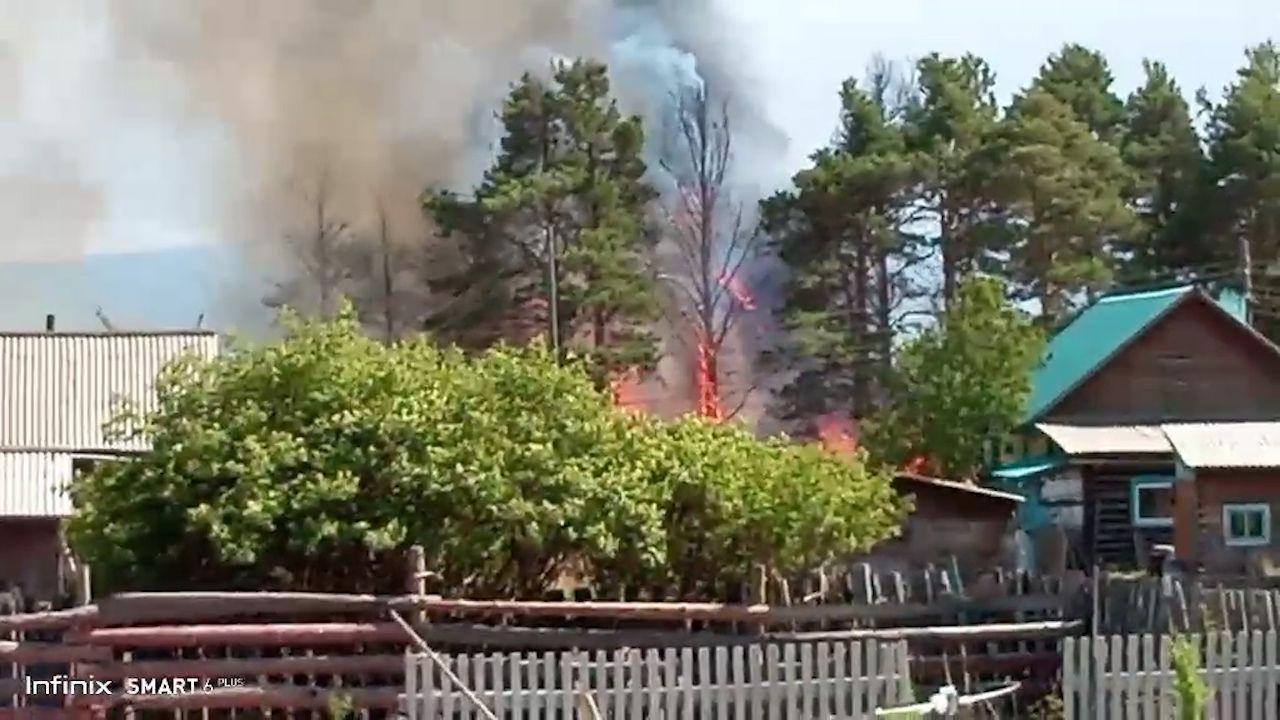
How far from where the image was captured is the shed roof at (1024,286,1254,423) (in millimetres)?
41125

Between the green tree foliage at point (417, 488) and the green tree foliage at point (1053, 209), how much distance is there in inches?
1391

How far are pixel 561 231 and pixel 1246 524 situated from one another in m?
21.9

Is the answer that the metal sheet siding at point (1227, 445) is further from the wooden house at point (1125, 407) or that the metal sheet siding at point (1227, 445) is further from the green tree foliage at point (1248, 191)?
the green tree foliage at point (1248, 191)

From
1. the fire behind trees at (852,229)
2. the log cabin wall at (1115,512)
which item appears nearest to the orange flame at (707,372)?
the fire behind trees at (852,229)

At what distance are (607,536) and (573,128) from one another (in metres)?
37.5

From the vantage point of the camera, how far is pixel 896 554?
32.0m

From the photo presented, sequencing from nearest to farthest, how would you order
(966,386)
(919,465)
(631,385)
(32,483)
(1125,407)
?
(32,483) → (1125,407) → (966,386) → (919,465) → (631,385)

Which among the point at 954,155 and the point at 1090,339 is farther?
the point at 954,155

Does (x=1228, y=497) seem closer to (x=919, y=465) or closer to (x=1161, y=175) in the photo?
(x=919, y=465)

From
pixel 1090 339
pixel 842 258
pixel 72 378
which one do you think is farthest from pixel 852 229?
pixel 72 378

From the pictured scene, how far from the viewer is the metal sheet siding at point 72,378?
36.8 metres

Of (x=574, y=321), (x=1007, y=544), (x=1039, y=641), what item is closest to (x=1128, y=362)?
(x=1007, y=544)

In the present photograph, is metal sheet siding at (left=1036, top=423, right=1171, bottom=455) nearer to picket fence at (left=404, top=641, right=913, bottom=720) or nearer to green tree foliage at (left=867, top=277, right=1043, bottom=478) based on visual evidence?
green tree foliage at (left=867, top=277, right=1043, bottom=478)

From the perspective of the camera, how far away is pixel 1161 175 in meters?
58.7
